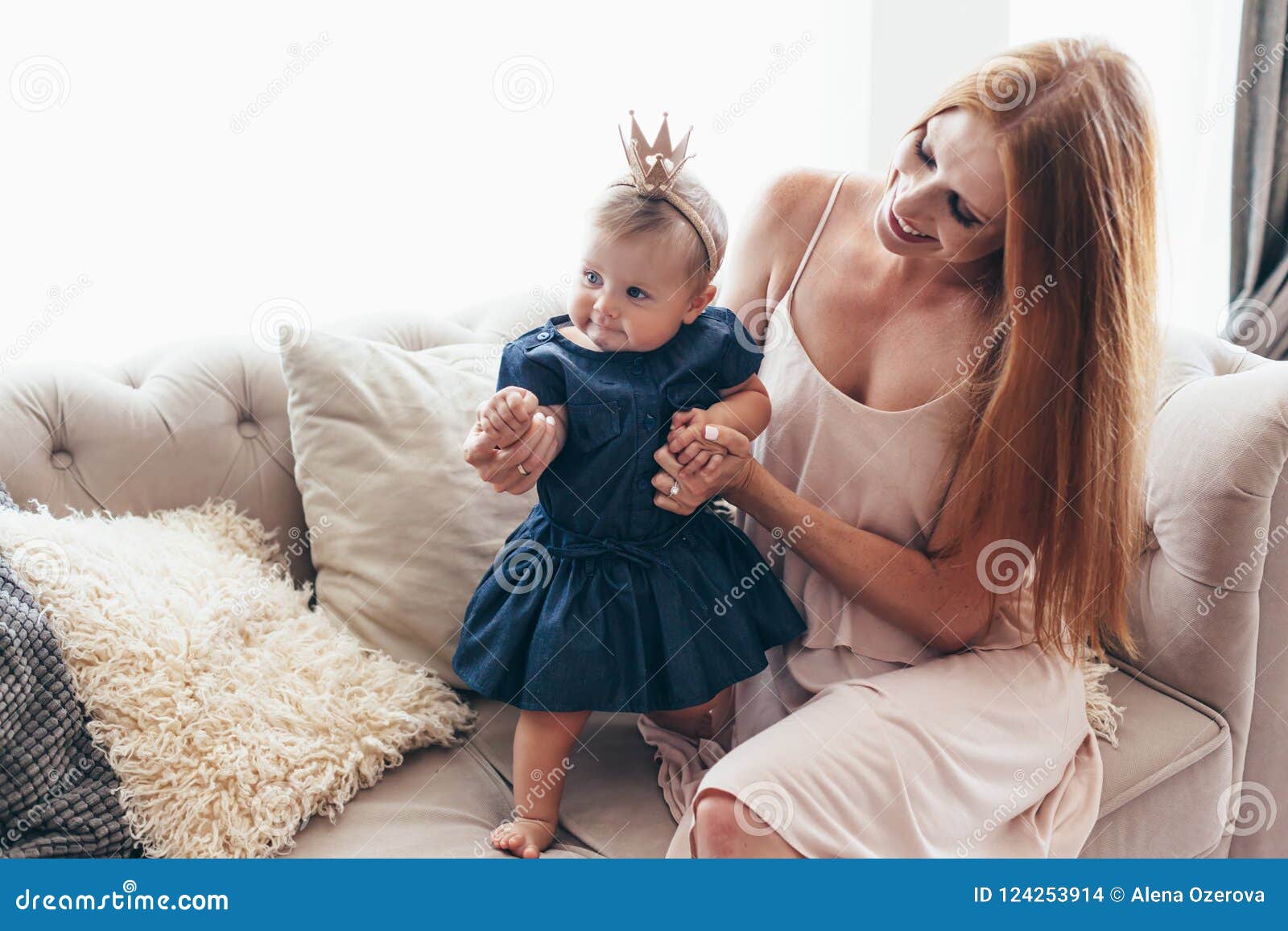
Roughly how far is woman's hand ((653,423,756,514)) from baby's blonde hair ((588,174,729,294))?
0.19m

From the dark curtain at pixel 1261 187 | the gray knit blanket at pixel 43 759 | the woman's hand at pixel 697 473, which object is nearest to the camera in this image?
the gray knit blanket at pixel 43 759

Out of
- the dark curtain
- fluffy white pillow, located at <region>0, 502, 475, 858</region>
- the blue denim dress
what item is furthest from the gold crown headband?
the dark curtain

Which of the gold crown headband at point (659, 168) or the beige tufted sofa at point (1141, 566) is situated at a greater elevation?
the gold crown headband at point (659, 168)

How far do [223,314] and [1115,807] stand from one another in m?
1.74

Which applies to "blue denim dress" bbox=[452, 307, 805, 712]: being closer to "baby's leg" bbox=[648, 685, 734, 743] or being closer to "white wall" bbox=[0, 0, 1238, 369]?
"baby's leg" bbox=[648, 685, 734, 743]

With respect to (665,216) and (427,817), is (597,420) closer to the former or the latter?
(665,216)

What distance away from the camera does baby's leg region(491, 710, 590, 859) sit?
1.28 metres

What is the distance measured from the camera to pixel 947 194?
1229mm

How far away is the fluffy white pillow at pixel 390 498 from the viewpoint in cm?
152

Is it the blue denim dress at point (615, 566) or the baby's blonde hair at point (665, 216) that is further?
the blue denim dress at point (615, 566)

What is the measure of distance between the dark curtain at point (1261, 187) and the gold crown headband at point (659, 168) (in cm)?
197

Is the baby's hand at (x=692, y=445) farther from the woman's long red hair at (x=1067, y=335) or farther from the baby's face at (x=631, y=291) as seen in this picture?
the woman's long red hair at (x=1067, y=335)

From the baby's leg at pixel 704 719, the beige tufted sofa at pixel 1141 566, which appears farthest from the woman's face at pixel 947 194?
the baby's leg at pixel 704 719

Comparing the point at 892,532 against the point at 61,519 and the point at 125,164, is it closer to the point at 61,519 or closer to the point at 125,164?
the point at 61,519
